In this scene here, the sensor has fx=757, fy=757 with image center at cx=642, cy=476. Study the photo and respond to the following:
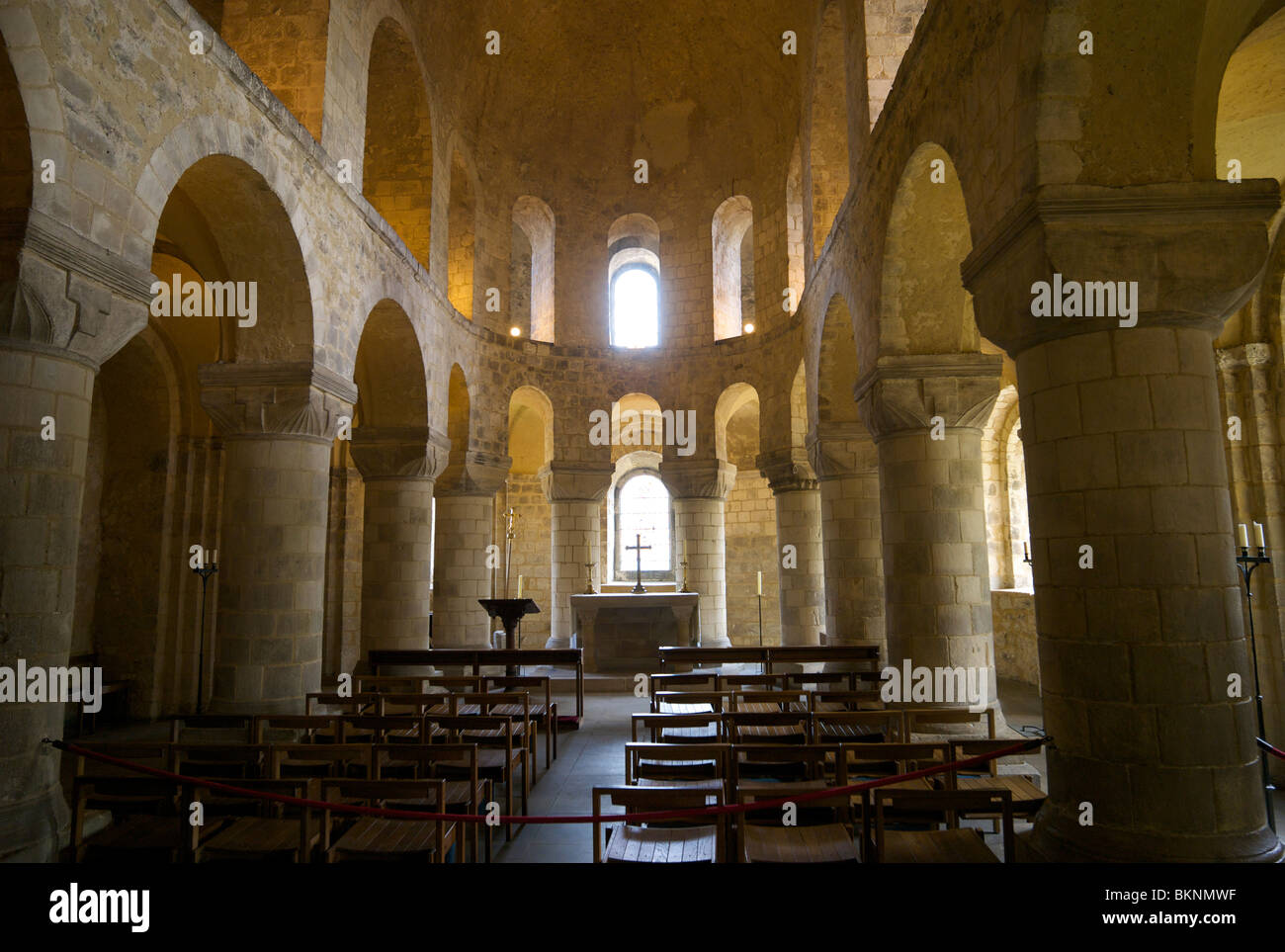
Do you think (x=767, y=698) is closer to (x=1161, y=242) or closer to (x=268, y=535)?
(x=1161, y=242)

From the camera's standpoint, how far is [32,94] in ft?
13.2

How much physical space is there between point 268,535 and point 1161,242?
7090mm

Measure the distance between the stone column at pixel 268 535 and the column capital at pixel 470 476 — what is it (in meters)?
5.73

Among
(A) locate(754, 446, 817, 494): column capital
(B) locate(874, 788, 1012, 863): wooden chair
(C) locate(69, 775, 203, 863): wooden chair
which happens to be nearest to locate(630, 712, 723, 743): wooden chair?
(B) locate(874, 788, 1012, 863): wooden chair

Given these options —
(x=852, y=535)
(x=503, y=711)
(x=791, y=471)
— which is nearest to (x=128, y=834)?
(x=503, y=711)

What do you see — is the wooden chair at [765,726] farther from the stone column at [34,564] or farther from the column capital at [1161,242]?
the stone column at [34,564]

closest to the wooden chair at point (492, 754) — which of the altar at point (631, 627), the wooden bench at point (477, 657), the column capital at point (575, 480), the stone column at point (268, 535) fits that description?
the stone column at point (268, 535)

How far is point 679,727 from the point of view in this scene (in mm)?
4859

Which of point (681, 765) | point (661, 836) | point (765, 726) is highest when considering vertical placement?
point (765, 726)

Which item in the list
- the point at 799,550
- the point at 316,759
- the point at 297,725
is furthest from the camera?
the point at 799,550
